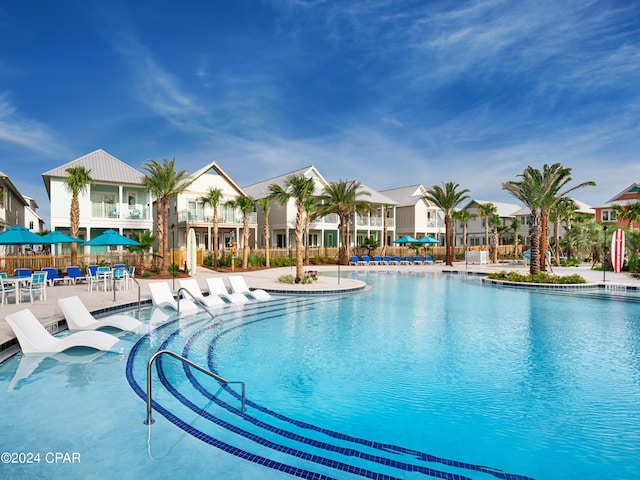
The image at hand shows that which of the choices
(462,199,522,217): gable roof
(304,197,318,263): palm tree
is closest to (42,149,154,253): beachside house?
(304,197,318,263): palm tree

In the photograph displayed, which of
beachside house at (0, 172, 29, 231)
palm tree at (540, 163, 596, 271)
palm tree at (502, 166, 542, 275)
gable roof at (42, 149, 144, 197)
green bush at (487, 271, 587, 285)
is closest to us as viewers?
green bush at (487, 271, 587, 285)

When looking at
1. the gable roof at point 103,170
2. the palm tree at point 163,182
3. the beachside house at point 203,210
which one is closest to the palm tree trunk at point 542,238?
the beachside house at point 203,210

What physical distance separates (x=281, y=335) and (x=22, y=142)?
30.7 meters

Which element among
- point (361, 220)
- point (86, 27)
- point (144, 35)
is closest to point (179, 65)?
point (144, 35)

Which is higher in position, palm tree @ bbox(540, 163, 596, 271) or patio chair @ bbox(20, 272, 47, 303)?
palm tree @ bbox(540, 163, 596, 271)

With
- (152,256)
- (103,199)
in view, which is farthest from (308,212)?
(103,199)

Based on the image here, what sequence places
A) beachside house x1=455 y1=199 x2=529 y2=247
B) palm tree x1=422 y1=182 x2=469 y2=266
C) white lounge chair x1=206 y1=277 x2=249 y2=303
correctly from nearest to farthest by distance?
white lounge chair x1=206 y1=277 x2=249 y2=303, palm tree x1=422 y1=182 x2=469 y2=266, beachside house x1=455 y1=199 x2=529 y2=247

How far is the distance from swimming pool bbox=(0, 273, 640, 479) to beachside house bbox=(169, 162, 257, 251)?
836 inches

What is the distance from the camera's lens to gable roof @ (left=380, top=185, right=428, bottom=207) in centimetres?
4775

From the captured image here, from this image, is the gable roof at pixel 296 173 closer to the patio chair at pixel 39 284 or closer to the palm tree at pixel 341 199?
the palm tree at pixel 341 199

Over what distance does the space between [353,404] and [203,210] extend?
28488 mm

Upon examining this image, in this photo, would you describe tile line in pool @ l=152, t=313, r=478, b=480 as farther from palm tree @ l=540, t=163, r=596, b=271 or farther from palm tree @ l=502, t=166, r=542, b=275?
palm tree @ l=540, t=163, r=596, b=271

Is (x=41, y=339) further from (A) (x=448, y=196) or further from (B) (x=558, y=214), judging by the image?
(B) (x=558, y=214)

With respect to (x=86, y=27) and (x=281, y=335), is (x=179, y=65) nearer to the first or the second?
(x=86, y=27)
